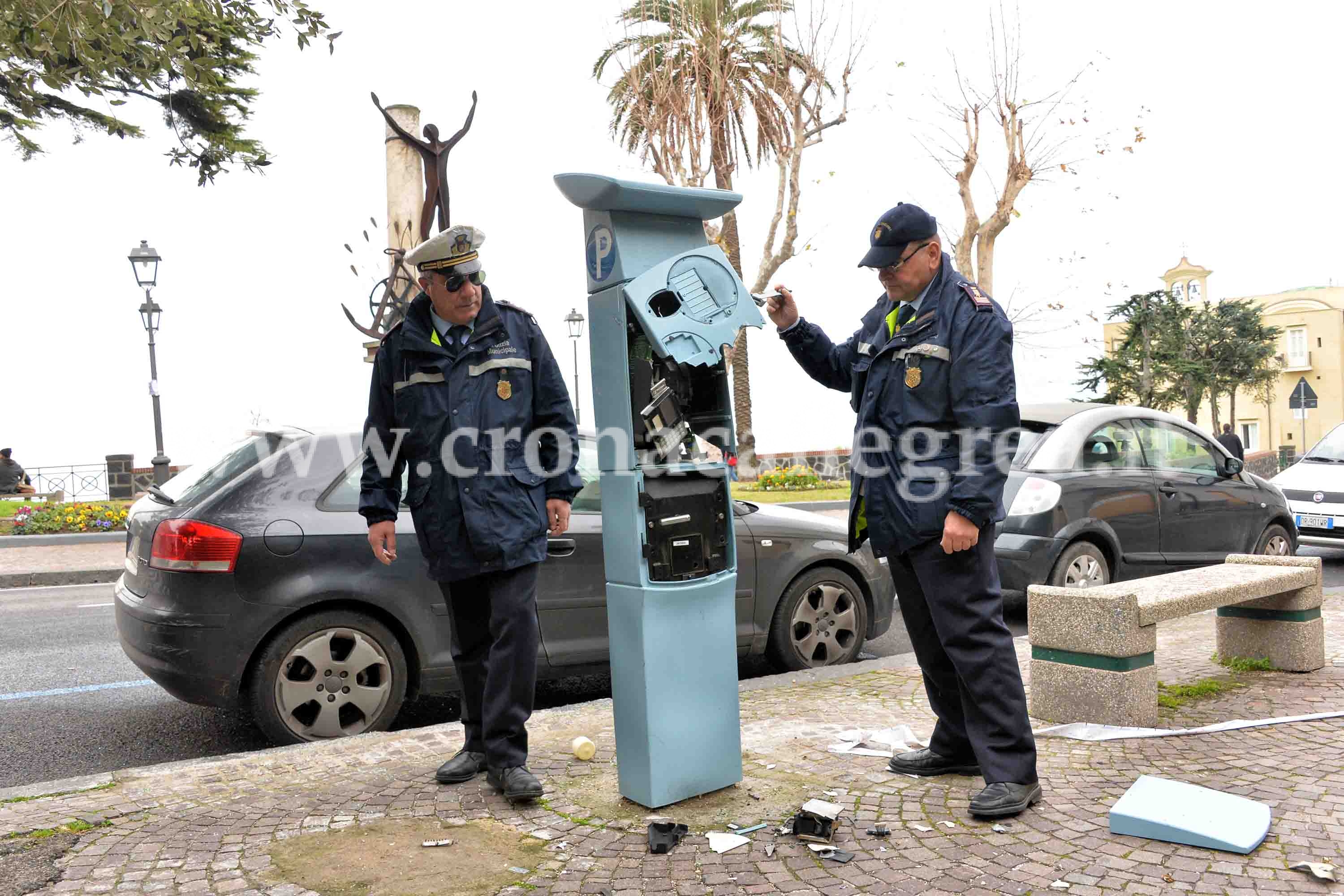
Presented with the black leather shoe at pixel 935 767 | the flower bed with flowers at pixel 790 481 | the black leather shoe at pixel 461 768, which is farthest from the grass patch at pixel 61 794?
the flower bed with flowers at pixel 790 481

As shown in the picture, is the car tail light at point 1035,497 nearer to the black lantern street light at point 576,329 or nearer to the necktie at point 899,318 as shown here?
the necktie at point 899,318

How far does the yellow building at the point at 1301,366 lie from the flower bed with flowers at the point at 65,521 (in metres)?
56.6

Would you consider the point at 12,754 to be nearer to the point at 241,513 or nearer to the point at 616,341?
the point at 241,513

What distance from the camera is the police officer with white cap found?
3.69m

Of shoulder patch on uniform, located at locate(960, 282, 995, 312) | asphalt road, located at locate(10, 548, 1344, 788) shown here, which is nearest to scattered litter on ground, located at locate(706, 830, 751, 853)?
shoulder patch on uniform, located at locate(960, 282, 995, 312)

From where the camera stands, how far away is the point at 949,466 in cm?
343

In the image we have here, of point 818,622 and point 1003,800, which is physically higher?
point 818,622

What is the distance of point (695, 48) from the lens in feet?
71.4

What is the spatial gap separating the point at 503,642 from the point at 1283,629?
13.6 feet

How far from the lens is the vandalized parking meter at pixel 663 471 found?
11.5ft

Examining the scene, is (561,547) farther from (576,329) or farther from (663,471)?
(576,329)

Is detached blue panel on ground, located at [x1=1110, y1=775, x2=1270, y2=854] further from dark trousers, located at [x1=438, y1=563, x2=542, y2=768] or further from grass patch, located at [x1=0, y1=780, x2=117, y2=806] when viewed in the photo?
grass patch, located at [x1=0, y1=780, x2=117, y2=806]

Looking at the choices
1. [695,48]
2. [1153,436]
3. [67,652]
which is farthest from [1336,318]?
[67,652]

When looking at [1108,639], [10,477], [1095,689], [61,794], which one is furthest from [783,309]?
[10,477]
